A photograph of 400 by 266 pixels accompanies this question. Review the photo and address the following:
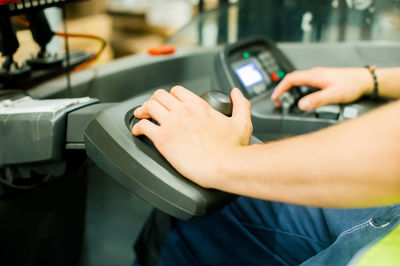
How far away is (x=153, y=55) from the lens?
116cm

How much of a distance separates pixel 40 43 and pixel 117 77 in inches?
8.3

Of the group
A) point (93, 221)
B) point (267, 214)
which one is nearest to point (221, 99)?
point (267, 214)

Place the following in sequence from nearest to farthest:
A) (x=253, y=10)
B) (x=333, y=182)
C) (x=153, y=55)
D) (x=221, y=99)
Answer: (x=333, y=182) < (x=221, y=99) < (x=153, y=55) < (x=253, y=10)

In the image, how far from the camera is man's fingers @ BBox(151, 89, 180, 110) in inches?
22.3

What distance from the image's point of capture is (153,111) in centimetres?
56

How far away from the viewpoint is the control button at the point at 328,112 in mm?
881

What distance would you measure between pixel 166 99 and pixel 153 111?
0.03 m

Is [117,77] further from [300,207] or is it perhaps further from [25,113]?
[300,207]

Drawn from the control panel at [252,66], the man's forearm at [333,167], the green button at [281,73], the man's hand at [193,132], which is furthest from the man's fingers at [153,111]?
the green button at [281,73]

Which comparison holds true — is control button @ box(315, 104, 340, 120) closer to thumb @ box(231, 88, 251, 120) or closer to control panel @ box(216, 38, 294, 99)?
control panel @ box(216, 38, 294, 99)

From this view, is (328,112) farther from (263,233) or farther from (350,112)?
(263,233)

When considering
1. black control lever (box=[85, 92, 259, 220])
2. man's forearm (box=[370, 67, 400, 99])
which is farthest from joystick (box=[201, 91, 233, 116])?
man's forearm (box=[370, 67, 400, 99])

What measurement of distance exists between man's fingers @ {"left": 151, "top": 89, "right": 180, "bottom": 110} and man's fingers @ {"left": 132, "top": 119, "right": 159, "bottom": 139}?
0.03m

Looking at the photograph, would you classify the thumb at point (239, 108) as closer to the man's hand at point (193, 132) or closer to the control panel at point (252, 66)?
the man's hand at point (193, 132)
